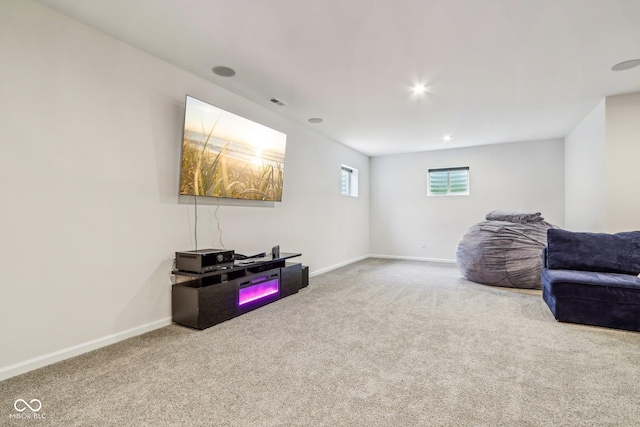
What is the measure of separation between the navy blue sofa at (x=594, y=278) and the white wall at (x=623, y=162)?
0.64m

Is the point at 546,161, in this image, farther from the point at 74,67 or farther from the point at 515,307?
the point at 74,67

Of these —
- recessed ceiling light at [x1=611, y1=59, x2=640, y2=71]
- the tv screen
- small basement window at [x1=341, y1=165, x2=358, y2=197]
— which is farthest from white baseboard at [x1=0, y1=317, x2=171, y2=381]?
recessed ceiling light at [x1=611, y1=59, x2=640, y2=71]

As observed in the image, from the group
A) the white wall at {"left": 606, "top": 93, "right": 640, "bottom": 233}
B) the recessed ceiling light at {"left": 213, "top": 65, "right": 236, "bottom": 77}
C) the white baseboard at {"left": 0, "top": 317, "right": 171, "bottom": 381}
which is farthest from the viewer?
the white wall at {"left": 606, "top": 93, "right": 640, "bottom": 233}

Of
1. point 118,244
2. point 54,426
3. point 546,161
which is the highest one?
point 546,161

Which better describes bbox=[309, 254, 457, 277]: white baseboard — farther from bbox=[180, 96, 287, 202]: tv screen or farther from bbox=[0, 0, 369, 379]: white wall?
bbox=[0, 0, 369, 379]: white wall

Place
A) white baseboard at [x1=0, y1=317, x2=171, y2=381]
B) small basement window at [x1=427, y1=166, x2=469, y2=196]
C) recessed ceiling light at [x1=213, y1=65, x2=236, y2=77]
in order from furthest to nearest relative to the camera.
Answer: small basement window at [x1=427, y1=166, x2=469, y2=196] < recessed ceiling light at [x1=213, y1=65, x2=236, y2=77] < white baseboard at [x1=0, y1=317, x2=171, y2=381]

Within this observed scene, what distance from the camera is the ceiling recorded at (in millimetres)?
2100

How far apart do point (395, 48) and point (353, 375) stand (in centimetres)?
261

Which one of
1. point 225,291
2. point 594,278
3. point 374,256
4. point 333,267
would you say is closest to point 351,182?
point 374,256

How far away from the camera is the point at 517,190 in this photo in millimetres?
5918

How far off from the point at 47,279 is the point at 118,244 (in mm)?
502

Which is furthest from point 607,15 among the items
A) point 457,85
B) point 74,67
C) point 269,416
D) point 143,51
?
point 74,67

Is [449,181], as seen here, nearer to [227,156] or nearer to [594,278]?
[594,278]

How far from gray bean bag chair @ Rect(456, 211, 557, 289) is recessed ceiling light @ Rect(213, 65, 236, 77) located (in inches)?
165
